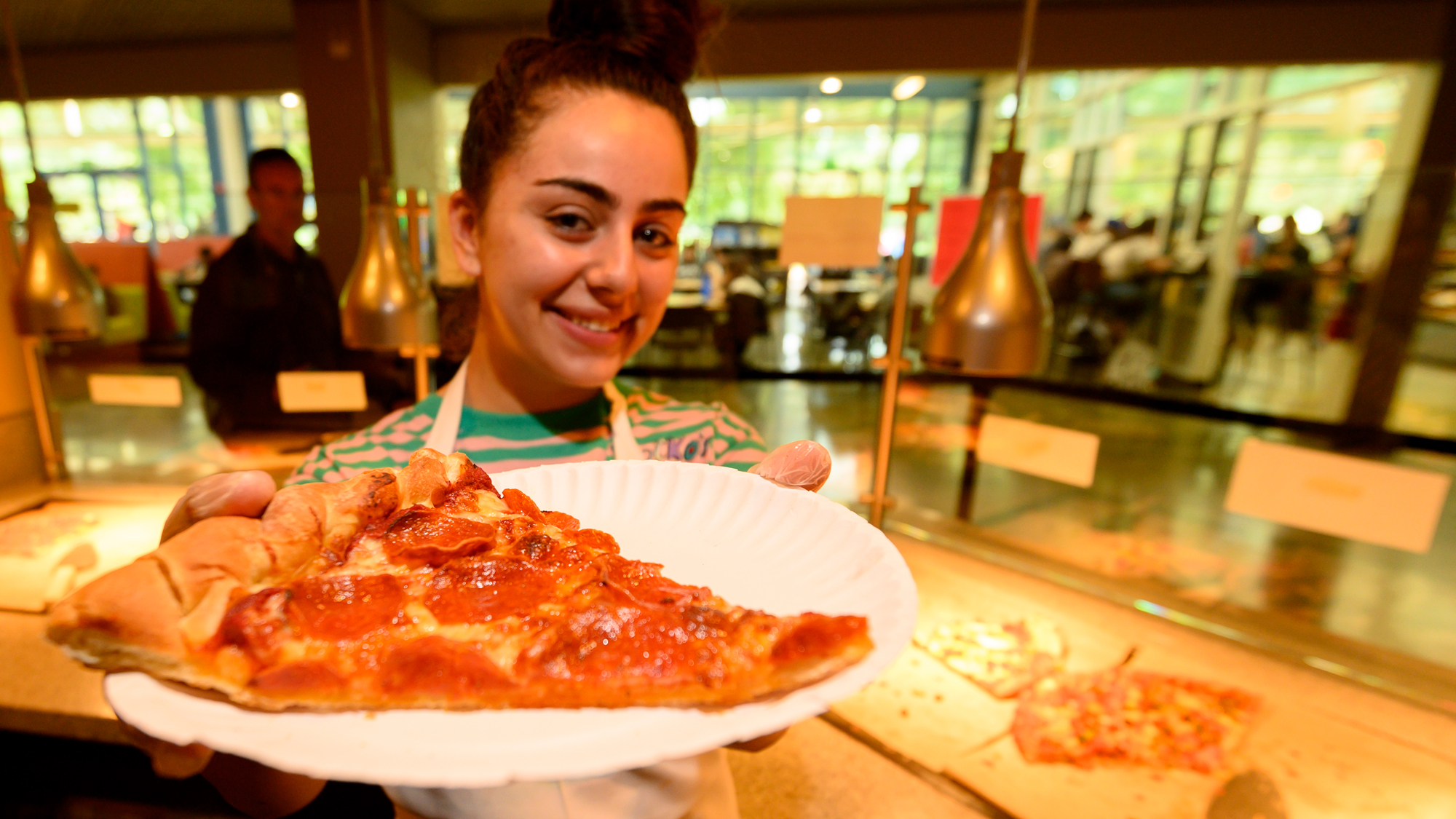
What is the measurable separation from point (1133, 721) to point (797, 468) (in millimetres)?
1932

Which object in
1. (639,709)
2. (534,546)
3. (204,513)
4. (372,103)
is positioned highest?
(372,103)

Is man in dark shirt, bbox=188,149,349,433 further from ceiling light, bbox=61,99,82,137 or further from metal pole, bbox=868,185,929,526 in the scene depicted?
metal pole, bbox=868,185,929,526

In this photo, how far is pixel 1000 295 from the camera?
2.00 metres

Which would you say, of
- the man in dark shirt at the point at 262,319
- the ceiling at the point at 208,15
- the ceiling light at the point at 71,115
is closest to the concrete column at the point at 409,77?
the ceiling at the point at 208,15

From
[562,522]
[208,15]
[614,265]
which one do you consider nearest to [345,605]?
[562,522]

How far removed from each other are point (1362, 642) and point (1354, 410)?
2902 mm

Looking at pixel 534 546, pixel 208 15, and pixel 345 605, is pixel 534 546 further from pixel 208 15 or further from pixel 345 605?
pixel 208 15

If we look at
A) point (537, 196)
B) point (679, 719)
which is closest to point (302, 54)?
point (537, 196)

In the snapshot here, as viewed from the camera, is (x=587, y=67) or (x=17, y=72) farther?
(x=17, y=72)

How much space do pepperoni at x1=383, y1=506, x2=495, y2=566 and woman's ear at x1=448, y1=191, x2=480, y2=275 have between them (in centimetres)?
84

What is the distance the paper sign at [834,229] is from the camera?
2.70 metres

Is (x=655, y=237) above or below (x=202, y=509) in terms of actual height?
above

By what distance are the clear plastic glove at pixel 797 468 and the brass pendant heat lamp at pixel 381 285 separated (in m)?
2.05

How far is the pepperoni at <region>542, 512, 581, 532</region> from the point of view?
1.13m
